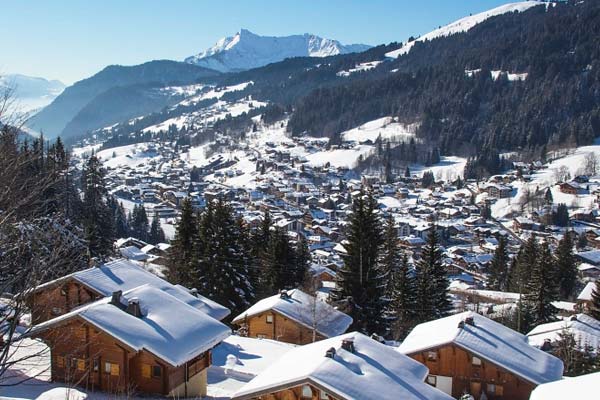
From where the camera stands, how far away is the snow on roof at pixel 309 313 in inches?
942

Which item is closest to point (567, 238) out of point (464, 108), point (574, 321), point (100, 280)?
point (574, 321)

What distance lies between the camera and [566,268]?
46.3 m

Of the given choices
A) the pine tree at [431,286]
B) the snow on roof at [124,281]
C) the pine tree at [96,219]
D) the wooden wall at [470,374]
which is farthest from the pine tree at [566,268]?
the pine tree at [96,219]

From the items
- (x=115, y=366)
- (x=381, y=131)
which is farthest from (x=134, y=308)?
(x=381, y=131)

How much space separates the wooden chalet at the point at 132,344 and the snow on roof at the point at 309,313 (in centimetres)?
857

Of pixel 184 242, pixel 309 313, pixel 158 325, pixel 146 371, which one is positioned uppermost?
pixel 158 325

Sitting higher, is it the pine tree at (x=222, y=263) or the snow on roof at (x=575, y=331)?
the pine tree at (x=222, y=263)

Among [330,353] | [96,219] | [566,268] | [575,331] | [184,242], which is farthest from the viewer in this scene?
[566,268]

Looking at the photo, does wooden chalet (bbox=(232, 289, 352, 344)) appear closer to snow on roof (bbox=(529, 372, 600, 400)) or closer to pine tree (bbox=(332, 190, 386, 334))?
pine tree (bbox=(332, 190, 386, 334))

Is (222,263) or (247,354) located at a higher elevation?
(222,263)

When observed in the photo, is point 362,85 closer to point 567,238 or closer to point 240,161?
point 240,161

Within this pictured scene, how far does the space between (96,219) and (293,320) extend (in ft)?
57.0

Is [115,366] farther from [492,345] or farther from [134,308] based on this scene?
[492,345]

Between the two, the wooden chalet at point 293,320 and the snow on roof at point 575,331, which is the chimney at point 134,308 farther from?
the snow on roof at point 575,331
